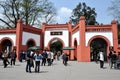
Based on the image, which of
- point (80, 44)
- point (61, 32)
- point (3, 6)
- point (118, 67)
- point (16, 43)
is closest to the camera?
point (118, 67)

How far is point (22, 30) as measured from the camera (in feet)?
118

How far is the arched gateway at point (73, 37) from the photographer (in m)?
31.9

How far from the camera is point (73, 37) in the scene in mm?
37781

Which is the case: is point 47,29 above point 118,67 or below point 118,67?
above

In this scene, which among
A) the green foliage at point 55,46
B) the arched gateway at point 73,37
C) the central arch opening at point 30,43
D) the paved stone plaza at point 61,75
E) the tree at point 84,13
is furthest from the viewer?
the tree at point 84,13

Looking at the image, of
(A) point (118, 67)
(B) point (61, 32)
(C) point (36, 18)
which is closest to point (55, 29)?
(B) point (61, 32)

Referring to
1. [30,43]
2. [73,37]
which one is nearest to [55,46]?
[30,43]

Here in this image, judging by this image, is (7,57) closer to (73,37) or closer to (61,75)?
(61,75)

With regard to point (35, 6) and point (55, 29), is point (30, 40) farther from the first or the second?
point (35, 6)

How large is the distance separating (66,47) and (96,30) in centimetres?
691

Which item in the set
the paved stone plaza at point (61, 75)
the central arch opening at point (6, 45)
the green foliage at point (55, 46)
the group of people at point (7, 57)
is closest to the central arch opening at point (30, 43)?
the central arch opening at point (6, 45)

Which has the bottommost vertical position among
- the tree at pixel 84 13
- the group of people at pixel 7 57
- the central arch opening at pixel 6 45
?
the group of people at pixel 7 57

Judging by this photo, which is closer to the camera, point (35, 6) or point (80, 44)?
point (80, 44)

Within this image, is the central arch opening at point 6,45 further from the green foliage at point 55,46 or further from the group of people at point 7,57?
the green foliage at point 55,46
